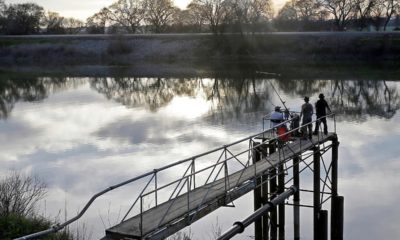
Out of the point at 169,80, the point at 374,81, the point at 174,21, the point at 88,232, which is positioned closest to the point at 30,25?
the point at 174,21

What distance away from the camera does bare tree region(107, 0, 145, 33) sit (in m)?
130

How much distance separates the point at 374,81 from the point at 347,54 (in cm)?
2251

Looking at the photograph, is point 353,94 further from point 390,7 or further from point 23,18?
point 23,18

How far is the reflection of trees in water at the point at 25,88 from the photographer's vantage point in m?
52.8

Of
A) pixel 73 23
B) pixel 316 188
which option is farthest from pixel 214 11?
pixel 316 188

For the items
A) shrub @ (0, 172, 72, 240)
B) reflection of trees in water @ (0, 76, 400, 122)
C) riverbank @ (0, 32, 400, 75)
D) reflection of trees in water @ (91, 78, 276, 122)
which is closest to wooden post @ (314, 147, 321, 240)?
shrub @ (0, 172, 72, 240)

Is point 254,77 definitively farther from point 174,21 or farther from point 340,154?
point 174,21

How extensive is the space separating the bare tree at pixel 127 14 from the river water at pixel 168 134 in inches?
2646

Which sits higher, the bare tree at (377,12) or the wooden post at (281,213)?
the bare tree at (377,12)

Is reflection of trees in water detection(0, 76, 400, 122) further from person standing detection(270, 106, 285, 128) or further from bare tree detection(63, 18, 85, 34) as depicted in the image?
bare tree detection(63, 18, 85, 34)

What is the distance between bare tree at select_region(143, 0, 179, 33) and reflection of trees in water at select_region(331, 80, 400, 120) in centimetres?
7433

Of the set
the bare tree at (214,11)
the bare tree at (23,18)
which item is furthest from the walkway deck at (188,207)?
the bare tree at (23,18)

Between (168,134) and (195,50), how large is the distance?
56937mm

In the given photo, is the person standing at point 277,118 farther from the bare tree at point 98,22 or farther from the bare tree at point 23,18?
the bare tree at point 98,22
